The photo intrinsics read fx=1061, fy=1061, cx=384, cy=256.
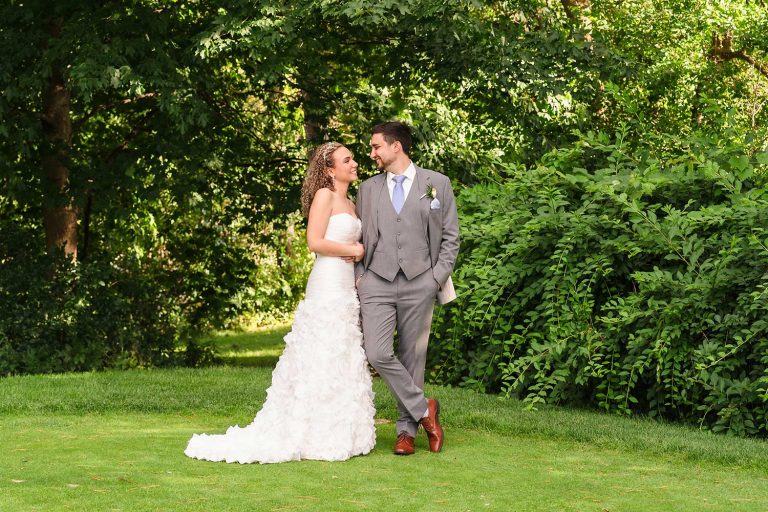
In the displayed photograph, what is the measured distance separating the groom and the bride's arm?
16 centimetres

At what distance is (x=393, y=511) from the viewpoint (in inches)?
222

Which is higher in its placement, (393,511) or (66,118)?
(66,118)

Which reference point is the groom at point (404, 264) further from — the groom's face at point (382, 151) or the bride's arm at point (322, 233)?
the bride's arm at point (322, 233)

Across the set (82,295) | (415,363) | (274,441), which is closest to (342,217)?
(415,363)

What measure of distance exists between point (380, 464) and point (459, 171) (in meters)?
8.46

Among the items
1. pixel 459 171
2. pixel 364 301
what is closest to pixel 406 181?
pixel 364 301

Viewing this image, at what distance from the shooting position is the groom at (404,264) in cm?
732

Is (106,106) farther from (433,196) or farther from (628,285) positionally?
(433,196)

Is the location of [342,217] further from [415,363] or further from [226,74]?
[226,74]

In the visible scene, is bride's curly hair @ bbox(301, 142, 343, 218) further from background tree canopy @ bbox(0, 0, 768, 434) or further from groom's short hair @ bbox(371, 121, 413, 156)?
background tree canopy @ bbox(0, 0, 768, 434)

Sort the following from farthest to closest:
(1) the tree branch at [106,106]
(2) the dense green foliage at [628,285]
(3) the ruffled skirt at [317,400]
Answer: (1) the tree branch at [106,106]
(2) the dense green foliage at [628,285]
(3) the ruffled skirt at [317,400]

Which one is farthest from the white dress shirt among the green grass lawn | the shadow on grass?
the shadow on grass

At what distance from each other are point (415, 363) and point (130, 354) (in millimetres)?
8203

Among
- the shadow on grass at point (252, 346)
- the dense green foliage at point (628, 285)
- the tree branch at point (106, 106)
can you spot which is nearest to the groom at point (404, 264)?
the dense green foliage at point (628, 285)
